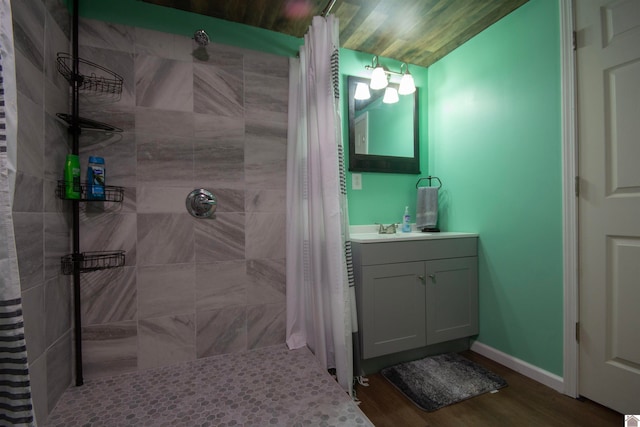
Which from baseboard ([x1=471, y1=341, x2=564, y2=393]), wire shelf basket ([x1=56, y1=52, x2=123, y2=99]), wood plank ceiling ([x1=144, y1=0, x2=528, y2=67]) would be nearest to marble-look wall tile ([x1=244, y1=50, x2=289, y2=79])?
wood plank ceiling ([x1=144, y1=0, x2=528, y2=67])

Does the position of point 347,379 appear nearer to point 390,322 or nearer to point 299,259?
point 390,322

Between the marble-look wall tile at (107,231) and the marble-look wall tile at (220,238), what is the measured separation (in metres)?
0.33

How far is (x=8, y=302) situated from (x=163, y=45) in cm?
161

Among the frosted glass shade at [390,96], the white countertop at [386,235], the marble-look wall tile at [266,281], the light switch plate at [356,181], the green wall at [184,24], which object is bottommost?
the marble-look wall tile at [266,281]

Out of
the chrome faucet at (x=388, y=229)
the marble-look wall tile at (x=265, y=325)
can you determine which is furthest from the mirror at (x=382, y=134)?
the marble-look wall tile at (x=265, y=325)

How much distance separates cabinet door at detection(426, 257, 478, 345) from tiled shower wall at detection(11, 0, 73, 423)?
200cm

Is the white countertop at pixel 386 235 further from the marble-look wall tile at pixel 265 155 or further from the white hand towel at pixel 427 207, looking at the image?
the marble-look wall tile at pixel 265 155

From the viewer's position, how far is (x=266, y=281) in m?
1.83

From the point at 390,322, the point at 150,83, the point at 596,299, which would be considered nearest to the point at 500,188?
the point at 596,299

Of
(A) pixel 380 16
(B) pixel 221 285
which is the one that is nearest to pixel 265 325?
(B) pixel 221 285

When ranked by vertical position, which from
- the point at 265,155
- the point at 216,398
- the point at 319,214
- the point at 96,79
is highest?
the point at 96,79

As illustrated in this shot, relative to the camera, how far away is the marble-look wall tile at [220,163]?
169 centimetres

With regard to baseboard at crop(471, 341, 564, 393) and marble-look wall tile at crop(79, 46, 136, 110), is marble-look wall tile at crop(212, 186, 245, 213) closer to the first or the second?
marble-look wall tile at crop(79, 46, 136, 110)

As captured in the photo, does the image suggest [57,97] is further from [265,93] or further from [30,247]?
[265,93]
